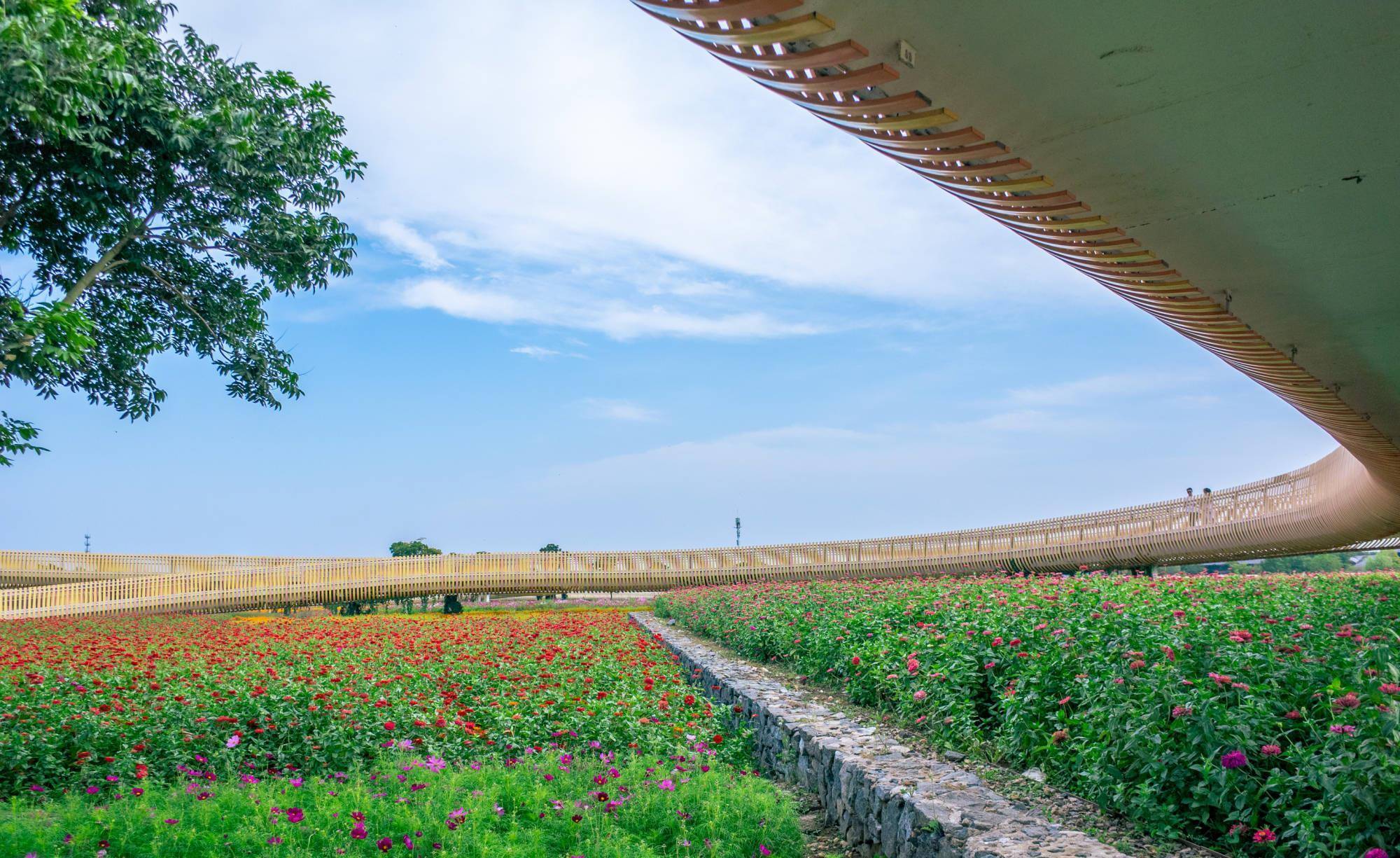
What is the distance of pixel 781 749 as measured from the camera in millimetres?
5719

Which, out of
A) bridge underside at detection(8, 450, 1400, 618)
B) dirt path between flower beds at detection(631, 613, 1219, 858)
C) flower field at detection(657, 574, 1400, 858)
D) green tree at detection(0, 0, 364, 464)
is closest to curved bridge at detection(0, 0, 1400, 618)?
flower field at detection(657, 574, 1400, 858)

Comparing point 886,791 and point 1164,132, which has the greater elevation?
point 1164,132

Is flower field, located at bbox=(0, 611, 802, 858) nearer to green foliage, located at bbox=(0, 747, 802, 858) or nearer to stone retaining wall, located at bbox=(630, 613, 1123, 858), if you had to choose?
green foliage, located at bbox=(0, 747, 802, 858)

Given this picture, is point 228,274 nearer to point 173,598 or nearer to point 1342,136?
point 1342,136

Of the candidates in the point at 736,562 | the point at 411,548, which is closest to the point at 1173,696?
the point at 736,562

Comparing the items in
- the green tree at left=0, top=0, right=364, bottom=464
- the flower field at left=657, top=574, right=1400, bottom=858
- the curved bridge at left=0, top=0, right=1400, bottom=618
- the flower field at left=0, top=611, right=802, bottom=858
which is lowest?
the flower field at left=0, top=611, right=802, bottom=858

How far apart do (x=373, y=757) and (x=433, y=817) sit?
1.95 m

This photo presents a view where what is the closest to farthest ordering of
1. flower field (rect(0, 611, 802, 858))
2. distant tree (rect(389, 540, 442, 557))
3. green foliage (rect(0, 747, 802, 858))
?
green foliage (rect(0, 747, 802, 858))
flower field (rect(0, 611, 802, 858))
distant tree (rect(389, 540, 442, 557))

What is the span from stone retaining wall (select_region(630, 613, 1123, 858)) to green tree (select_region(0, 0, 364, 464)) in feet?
18.6

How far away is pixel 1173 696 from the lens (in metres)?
A: 3.68

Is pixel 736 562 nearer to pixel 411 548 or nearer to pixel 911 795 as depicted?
pixel 411 548

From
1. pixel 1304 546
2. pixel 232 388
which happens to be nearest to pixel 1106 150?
pixel 232 388

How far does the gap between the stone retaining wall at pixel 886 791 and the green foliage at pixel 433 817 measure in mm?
351

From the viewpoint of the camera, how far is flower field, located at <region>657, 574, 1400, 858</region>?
9.94 ft
